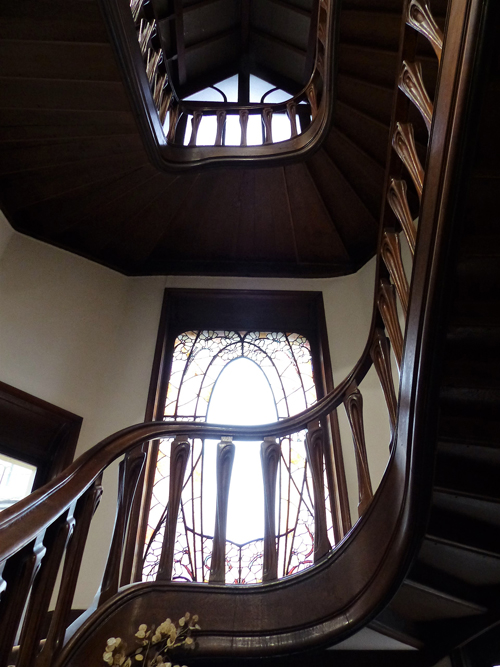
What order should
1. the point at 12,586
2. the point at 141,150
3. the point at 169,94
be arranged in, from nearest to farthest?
1. the point at 12,586
2. the point at 141,150
3. the point at 169,94

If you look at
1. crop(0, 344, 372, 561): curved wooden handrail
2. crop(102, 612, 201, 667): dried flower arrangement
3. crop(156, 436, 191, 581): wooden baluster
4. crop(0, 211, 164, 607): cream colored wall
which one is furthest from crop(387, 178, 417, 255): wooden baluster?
crop(0, 211, 164, 607): cream colored wall

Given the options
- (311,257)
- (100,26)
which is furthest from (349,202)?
(100,26)

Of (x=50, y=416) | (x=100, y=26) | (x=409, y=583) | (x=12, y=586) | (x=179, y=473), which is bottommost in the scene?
(x=12, y=586)

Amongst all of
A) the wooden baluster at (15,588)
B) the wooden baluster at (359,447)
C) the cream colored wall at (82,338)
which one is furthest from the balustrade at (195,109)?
the wooden baluster at (15,588)

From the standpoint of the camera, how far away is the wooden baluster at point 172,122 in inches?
154

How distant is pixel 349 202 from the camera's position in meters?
4.12

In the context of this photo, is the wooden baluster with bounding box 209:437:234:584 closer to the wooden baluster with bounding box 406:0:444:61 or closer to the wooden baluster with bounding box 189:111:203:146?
the wooden baluster with bounding box 406:0:444:61

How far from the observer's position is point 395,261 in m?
1.79

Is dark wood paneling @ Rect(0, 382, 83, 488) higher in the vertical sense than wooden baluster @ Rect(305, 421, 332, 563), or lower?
higher

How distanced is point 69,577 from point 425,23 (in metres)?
2.01

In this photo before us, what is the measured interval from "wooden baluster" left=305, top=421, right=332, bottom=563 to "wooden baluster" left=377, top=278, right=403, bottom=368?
0.49m

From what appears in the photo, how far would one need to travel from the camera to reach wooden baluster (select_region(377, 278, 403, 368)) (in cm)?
172

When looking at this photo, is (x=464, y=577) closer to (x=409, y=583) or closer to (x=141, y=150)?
(x=409, y=583)

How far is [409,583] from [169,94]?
13.1 feet
